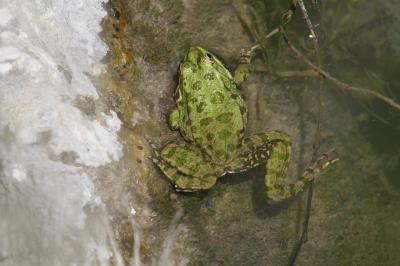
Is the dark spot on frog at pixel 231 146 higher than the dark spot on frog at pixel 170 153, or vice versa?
the dark spot on frog at pixel 170 153

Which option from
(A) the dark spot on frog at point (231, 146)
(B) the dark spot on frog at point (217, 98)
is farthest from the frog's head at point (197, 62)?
(A) the dark spot on frog at point (231, 146)

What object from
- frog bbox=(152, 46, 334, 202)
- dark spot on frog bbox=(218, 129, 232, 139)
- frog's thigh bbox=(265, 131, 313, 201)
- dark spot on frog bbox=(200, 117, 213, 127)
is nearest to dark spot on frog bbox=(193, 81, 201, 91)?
frog bbox=(152, 46, 334, 202)

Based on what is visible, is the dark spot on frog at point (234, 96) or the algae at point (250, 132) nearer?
the algae at point (250, 132)

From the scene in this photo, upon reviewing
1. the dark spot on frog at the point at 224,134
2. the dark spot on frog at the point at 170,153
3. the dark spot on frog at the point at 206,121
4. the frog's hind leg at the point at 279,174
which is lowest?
the frog's hind leg at the point at 279,174

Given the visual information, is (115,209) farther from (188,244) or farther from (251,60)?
(251,60)

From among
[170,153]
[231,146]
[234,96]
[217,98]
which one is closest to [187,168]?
[170,153]

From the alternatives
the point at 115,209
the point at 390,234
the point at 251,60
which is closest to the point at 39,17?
the point at 115,209

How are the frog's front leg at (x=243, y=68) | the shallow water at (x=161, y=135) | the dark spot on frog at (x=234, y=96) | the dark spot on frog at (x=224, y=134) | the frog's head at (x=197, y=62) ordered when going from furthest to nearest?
the frog's front leg at (x=243, y=68), the dark spot on frog at (x=234, y=96), the frog's head at (x=197, y=62), the dark spot on frog at (x=224, y=134), the shallow water at (x=161, y=135)

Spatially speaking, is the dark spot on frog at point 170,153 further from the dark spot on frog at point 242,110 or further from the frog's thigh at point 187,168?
the dark spot on frog at point 242,110
